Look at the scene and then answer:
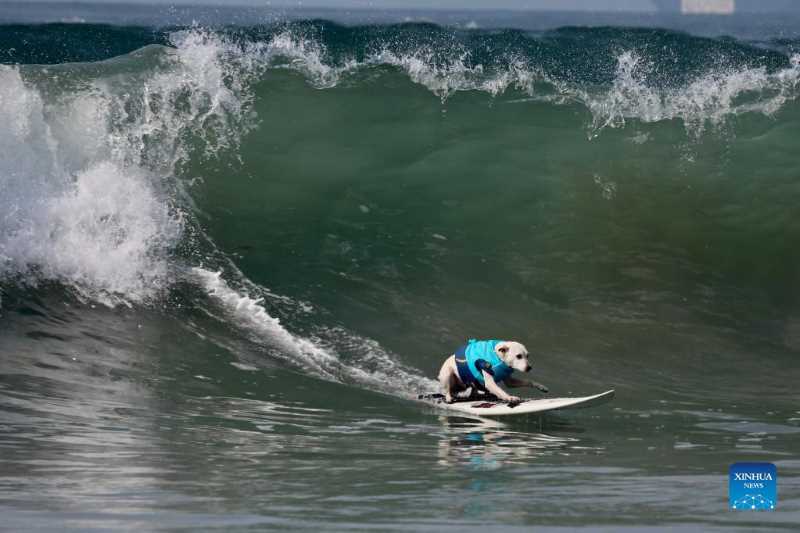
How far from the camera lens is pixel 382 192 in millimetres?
17422

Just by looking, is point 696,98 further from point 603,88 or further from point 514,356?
point 514,356

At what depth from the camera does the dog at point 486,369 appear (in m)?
10.8

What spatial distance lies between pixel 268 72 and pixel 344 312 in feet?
22.8

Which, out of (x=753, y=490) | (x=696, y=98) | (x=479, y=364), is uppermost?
(x=696, y=98)

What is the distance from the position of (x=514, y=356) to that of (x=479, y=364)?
1.15 feet

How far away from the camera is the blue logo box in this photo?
22.1 ft

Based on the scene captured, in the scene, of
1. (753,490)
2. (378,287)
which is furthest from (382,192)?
(753,490)

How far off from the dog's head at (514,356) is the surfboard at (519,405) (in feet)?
0.99

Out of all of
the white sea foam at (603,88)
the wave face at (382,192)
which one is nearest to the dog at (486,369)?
the wave face at (382,192)

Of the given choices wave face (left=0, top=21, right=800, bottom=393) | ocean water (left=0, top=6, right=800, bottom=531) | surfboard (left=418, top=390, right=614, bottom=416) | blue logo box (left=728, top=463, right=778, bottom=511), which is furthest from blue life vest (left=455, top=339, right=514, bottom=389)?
blue logo box (left=728, top=463, right=778, bottom=511)

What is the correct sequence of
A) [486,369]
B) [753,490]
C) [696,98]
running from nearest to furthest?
[753,490]
[486,369]
[696,98]

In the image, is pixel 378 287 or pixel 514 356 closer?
pixel 514 356

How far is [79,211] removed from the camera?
1500 cm

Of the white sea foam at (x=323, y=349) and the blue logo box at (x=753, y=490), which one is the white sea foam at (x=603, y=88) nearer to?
the white sea foam at (x=323, y=349)
